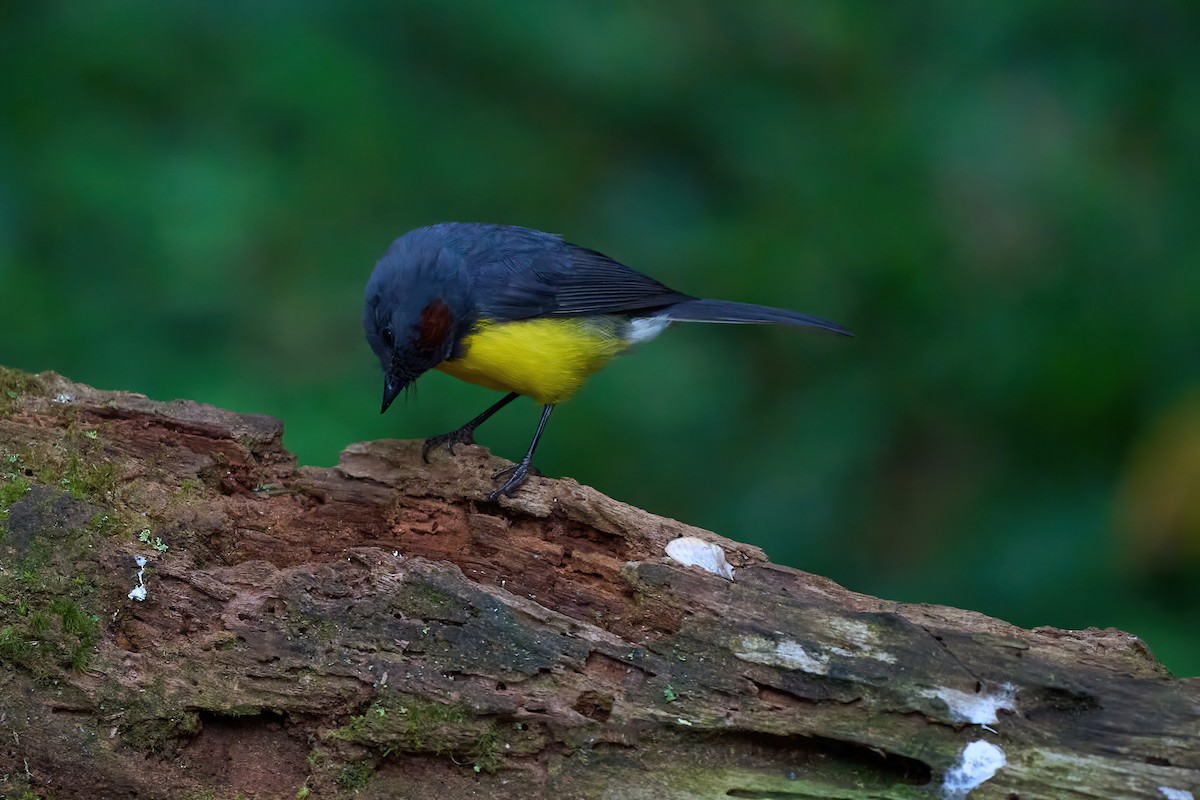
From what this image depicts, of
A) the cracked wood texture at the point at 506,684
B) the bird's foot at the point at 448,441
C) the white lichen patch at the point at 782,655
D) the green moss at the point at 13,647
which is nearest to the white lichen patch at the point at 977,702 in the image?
the cracked wood texture at the point at 506,684

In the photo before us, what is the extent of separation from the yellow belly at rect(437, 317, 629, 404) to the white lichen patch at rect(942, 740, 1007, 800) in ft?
8.54

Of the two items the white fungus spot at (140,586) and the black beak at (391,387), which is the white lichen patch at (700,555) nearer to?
the white fungus spot at (140,586)

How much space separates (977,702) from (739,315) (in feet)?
8.95

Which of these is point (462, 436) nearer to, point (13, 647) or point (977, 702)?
point (13, 647)

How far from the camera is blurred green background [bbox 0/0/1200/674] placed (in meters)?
5.95

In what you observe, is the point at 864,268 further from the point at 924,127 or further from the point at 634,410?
the point at 634,410

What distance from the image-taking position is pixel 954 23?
7.06m

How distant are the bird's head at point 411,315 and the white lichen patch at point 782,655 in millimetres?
2112

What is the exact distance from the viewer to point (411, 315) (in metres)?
4.75


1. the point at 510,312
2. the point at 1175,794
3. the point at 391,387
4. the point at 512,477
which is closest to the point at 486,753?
the point at 512,477

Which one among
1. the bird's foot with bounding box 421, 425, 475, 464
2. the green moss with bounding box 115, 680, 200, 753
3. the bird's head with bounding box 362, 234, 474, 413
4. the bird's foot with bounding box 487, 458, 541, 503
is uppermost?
the bird's head with bounding box 362, 234, 474, 413

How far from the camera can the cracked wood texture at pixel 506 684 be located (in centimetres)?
295

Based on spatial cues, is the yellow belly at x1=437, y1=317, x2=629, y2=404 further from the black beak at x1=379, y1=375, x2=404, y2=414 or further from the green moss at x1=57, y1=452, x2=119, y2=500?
the green moss at x1=57, y1=452, x2=119, y2=500

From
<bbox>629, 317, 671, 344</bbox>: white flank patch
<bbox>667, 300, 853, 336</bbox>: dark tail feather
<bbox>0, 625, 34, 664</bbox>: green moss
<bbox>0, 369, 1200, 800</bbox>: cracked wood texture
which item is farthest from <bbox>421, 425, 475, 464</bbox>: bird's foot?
<bbox>0, 625, 34, 664</bbox>: green moss
